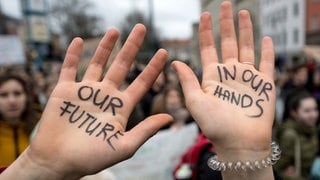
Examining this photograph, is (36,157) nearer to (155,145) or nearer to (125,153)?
(125,153)

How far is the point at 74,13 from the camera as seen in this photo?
1485 inches

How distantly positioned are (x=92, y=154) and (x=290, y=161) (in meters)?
2.25

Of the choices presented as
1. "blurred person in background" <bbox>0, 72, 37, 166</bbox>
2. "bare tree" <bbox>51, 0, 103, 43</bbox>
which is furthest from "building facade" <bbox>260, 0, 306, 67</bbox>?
"blurred person in background" <bbox>0, 72, 37, 166</bbox>

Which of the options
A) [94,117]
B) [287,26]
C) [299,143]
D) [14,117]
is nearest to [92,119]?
[94,117]

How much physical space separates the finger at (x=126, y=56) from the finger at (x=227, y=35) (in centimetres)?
28

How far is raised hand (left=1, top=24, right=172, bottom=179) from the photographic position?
4.83ft

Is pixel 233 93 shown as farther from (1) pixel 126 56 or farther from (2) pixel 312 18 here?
(2) pixel 312 18

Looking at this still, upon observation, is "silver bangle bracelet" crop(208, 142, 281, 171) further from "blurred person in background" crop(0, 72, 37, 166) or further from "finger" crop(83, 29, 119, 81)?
"blurred person in background" crop(0, 72, 37, 166)

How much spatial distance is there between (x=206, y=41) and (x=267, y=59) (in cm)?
22

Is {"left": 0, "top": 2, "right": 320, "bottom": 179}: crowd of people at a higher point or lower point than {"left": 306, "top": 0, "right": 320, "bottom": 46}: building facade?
higher

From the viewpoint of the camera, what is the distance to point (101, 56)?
1.62 meters

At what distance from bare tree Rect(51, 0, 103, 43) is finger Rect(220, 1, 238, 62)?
34375mm

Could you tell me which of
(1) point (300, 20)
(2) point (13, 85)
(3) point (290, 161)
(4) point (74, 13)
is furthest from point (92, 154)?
(1) point (300, 20)

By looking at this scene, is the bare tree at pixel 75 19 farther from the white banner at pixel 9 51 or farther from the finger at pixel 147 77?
the finger at pixel 147 77
